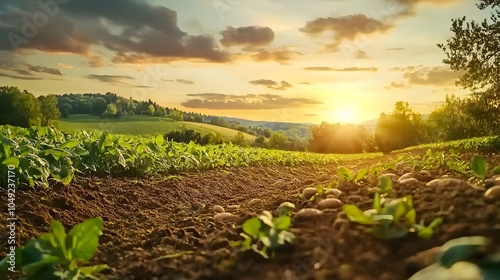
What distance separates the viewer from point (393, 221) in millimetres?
2242

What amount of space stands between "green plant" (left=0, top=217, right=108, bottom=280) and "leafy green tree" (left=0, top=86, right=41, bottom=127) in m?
15.9

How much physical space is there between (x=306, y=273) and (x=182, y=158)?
7.34 m

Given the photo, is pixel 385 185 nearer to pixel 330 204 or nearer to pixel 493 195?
pixel 330 204

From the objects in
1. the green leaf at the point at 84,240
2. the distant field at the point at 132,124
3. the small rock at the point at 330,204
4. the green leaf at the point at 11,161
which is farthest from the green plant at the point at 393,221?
the distant field at the point at 132,124

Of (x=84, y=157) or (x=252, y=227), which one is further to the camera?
(x=84, y=157)

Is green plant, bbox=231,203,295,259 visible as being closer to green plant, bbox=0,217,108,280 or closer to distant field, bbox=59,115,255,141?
green plant, bbox=0,217,108,280

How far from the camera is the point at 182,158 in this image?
9203 millimetres

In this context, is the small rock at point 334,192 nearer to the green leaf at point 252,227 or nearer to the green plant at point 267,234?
the green plant at point 267,234

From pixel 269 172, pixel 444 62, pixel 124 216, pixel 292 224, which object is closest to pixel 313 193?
pixel 292 224

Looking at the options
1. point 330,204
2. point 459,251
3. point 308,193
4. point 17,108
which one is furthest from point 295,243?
point 17,108

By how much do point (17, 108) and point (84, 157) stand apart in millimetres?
15538

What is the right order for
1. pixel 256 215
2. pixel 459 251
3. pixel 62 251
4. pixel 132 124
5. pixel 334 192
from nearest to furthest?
pixel 459 251 → pixel 62 251 → pixel 256 215 → pixel 334 192 → pixel 132 124

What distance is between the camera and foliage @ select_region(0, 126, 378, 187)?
16.0 feet

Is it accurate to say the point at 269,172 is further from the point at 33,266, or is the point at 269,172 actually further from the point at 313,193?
the point at 33,266
